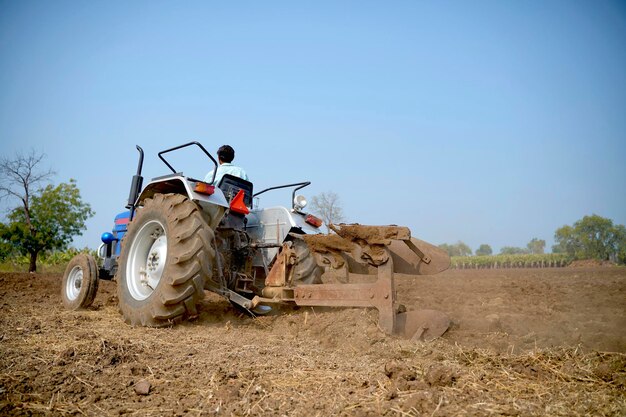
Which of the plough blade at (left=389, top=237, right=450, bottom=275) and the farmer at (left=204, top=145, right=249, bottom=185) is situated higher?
the farmer at (left=204, top=145, right=249, bottom=185)

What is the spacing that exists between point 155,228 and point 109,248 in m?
2.02

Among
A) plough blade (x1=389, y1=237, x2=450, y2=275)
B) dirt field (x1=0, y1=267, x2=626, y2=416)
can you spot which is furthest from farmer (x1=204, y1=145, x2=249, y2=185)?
plough blade (x1=389, y1=237, x2=450, y2=275)

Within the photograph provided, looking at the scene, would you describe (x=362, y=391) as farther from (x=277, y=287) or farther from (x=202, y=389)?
(x=277, y=287)

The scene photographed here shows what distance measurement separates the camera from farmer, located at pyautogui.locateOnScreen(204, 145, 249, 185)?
4.79m

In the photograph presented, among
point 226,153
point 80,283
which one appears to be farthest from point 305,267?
point 80,283

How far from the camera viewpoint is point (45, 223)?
2091 centimetres

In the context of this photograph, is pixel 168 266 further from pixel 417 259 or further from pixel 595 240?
pixel 595 240

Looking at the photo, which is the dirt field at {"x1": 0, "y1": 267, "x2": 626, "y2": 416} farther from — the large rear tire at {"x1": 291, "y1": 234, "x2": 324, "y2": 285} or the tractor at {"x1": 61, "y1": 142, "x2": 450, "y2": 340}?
the large rear tire at {"x1": 291, "y1": 234, "x2": 324, "y2": 285}

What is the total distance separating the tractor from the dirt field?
0.70 feet

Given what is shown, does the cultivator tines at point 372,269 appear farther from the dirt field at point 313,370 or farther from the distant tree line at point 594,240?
the distant tree line at point 594,240

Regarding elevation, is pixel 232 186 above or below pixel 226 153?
below

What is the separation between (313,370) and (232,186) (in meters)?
2.87

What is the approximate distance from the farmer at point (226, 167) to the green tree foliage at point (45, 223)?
1727 cm

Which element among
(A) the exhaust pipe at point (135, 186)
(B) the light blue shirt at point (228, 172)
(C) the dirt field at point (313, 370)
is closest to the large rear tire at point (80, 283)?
(A) the exhaust pipe at point (135, 186)
